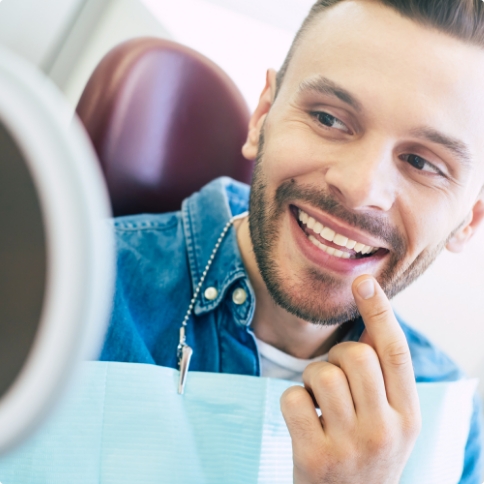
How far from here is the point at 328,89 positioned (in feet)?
1.93

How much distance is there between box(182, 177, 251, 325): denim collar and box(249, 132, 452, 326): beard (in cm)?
5

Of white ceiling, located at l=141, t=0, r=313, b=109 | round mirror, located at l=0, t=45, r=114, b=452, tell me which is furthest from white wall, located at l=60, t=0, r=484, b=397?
round mirror, located at l=0, t=45, r=114, b=452

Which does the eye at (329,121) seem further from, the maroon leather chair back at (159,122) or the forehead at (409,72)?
the maroon leather chair back at (159,122)

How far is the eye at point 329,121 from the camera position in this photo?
0.60m

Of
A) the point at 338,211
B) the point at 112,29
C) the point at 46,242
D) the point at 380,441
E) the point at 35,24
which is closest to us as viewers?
the point at 46,242

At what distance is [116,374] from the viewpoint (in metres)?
0.57

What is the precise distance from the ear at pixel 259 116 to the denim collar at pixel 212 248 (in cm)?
10

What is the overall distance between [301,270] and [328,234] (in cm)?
7

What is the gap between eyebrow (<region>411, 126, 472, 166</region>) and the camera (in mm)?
552

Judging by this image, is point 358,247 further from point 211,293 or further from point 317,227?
point 211,293

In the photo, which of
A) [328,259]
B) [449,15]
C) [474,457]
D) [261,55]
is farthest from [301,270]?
[261,55]

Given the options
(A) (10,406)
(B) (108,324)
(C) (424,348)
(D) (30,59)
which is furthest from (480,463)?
(D) (30,59)

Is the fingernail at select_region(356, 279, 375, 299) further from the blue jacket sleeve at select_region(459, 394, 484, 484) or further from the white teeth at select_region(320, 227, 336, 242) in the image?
the blue jacket sleeve at select_region(459, 394, 484, 484)

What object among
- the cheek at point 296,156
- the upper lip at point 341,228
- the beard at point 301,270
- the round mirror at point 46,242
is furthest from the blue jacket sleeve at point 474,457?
the round mirror at point 46,242
